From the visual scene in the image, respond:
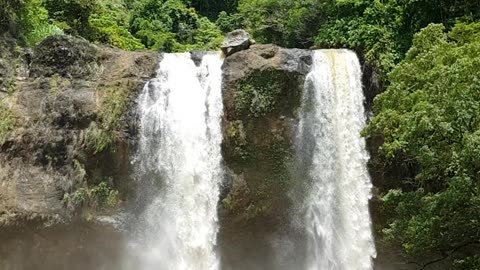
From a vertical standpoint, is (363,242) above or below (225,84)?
below

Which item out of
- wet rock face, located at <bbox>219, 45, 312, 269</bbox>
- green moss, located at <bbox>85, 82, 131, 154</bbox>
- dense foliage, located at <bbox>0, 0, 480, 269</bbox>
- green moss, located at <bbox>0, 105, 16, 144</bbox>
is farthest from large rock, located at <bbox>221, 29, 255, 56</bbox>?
green moss, located at <bbox>0, 105, 16, 144</bbox>

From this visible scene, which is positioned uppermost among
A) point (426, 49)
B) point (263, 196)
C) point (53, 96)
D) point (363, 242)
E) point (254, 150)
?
point (426, 49)

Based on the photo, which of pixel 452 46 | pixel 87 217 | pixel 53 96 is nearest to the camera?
pixel 452 46

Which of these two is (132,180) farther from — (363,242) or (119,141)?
(363,242)

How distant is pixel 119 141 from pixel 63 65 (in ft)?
10.0

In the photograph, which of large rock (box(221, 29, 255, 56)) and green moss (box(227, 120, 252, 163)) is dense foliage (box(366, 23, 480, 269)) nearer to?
green moss (box(227, 120, 252, 163))

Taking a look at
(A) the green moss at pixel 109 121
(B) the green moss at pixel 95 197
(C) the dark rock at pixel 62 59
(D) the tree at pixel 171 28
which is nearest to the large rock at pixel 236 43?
(A) the green moss at pixel 109 121

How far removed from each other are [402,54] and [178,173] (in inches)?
310

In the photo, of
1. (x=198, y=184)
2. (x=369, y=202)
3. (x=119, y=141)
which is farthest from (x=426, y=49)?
(x=119, y=141)

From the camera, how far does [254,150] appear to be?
15336 millimetres

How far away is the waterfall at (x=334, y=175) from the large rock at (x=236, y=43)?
229cm

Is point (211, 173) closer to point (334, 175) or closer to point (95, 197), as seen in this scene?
point (95, 197)

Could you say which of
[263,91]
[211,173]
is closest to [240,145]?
[211,173]

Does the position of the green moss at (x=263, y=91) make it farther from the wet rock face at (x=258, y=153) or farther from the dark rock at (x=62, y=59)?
the dark rock at (x=62, y=59)
